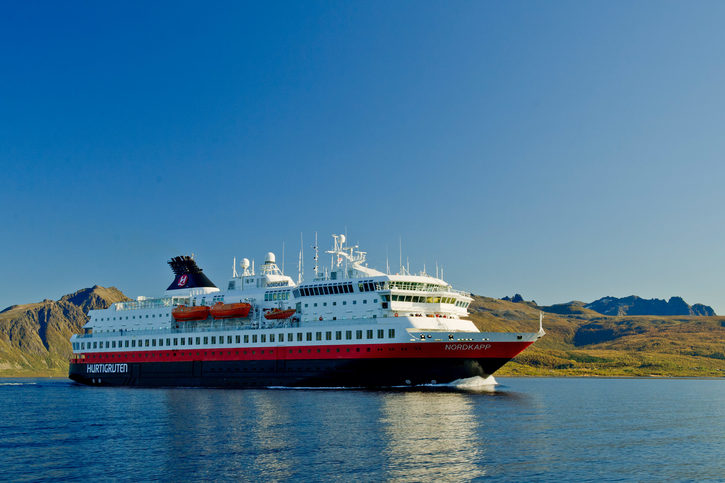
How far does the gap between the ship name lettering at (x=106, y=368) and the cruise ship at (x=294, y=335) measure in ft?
0.44

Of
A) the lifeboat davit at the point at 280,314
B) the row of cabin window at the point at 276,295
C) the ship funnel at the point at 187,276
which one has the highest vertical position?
the ship funnel at the point at 187,276

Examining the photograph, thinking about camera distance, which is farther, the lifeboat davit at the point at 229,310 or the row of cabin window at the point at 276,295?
the lifeboat davit at the point at 229,310

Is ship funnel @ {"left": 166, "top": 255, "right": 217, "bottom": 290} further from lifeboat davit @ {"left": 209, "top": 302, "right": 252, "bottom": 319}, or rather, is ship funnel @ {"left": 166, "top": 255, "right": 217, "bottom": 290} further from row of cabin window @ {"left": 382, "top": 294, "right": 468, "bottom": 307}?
row of cabin window @ {"left": 382, "top": 294, "right": 468, "bottom": 307}

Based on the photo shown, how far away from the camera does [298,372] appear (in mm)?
65625

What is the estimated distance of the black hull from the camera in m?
60.3

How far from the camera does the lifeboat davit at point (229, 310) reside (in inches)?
2852

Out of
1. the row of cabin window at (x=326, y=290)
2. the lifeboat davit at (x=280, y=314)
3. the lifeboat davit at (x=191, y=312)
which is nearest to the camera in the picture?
the row of cabin window at (x=326, y=290)

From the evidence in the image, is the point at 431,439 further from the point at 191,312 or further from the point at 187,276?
the point at 187,276

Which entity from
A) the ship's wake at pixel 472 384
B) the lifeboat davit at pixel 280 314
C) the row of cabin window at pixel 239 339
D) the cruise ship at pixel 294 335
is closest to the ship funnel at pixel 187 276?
the cruise ship at pixel 294 335

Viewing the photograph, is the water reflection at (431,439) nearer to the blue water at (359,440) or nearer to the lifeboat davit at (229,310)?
the blue water at (359,440)

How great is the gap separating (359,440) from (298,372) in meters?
32.2

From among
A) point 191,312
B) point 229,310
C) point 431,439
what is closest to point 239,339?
point 229,310

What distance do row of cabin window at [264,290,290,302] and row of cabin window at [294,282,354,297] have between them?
2.05 meters

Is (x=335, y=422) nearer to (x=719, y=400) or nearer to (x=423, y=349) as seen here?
(x=423, y=349)
